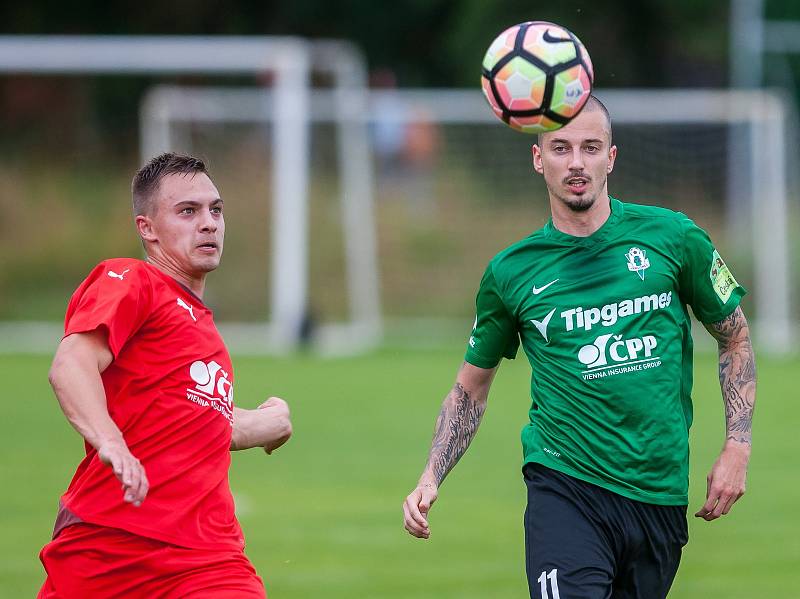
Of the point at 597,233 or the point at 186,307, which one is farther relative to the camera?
the point at 597,233

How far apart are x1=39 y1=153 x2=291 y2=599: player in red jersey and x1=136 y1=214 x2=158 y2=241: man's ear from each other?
0.16 metres

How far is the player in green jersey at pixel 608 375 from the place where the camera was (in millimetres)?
5188

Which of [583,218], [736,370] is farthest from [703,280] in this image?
[583,218]

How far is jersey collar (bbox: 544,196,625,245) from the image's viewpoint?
5375 millimetres

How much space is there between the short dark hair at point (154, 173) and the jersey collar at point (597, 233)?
1.29m

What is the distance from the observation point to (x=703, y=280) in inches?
210

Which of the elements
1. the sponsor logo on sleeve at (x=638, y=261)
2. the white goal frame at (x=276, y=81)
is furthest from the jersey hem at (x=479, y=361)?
the white goal frame at (x=276, y=81)

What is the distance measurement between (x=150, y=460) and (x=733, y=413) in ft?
6.84

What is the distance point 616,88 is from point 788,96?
6.71 m

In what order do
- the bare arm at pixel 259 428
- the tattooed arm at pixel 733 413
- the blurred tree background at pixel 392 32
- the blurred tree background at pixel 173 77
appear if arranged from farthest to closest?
the blurred tree background at pixel 392 32 < the blurred tree background at pixel 173 77 < the bare arm at pixel 259 428 < the tattooed arm at pixel 733 413

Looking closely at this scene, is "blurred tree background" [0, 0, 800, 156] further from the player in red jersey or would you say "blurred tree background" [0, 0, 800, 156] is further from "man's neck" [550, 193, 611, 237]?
the player in red jersey

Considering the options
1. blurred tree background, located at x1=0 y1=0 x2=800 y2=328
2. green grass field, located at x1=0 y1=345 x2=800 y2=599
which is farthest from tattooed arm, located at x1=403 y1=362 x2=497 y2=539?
blurred tree background, located at x1=0 y1=0 x2=800 y2=328

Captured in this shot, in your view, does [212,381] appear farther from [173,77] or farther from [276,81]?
[173,77]

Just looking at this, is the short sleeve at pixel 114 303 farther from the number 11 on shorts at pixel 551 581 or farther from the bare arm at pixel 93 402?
the number 11 on shorts at pixel 551 581
